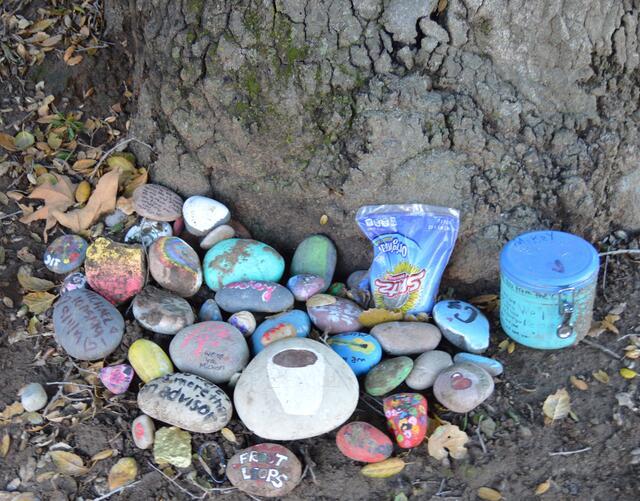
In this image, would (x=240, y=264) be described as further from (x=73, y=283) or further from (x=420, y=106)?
(x=420, y=106)

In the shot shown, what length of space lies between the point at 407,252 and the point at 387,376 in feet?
1.81

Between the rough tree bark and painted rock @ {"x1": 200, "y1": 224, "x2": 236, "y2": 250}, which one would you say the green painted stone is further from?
painted rock @ {"x1": 200, "y1": 224, "x2": 236, "y2": 250}

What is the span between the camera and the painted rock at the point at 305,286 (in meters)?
2.96

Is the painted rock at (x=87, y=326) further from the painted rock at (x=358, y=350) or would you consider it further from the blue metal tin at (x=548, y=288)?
the blue metal tin at (x=548, y=288)

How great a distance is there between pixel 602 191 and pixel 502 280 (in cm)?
64

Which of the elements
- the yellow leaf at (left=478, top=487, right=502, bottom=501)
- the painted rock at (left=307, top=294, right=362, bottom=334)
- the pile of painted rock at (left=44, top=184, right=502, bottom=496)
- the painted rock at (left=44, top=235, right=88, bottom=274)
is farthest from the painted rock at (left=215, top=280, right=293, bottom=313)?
the yellow leaf at (left=478, top=487, right=502, bottom=501)

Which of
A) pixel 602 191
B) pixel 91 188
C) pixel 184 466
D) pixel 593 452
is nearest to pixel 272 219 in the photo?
pixel 91 188

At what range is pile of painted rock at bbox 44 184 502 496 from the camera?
8.20ft

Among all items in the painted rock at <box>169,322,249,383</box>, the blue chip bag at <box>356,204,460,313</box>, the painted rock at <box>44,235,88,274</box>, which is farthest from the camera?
the painted rock at <box>44,235,88,274</box>

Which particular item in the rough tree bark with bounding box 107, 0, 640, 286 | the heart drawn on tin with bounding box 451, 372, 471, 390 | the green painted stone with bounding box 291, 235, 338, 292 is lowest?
the heart drawn on tin with bounding box 451, 372, 471, 390

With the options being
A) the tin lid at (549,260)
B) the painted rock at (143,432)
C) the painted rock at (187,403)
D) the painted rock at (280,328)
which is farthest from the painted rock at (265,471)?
the tin lid at (549,260)

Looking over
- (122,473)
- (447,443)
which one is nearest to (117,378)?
(122,473)

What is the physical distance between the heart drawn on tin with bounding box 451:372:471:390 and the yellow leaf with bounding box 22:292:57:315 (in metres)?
1.67

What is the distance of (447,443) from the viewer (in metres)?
2.48
